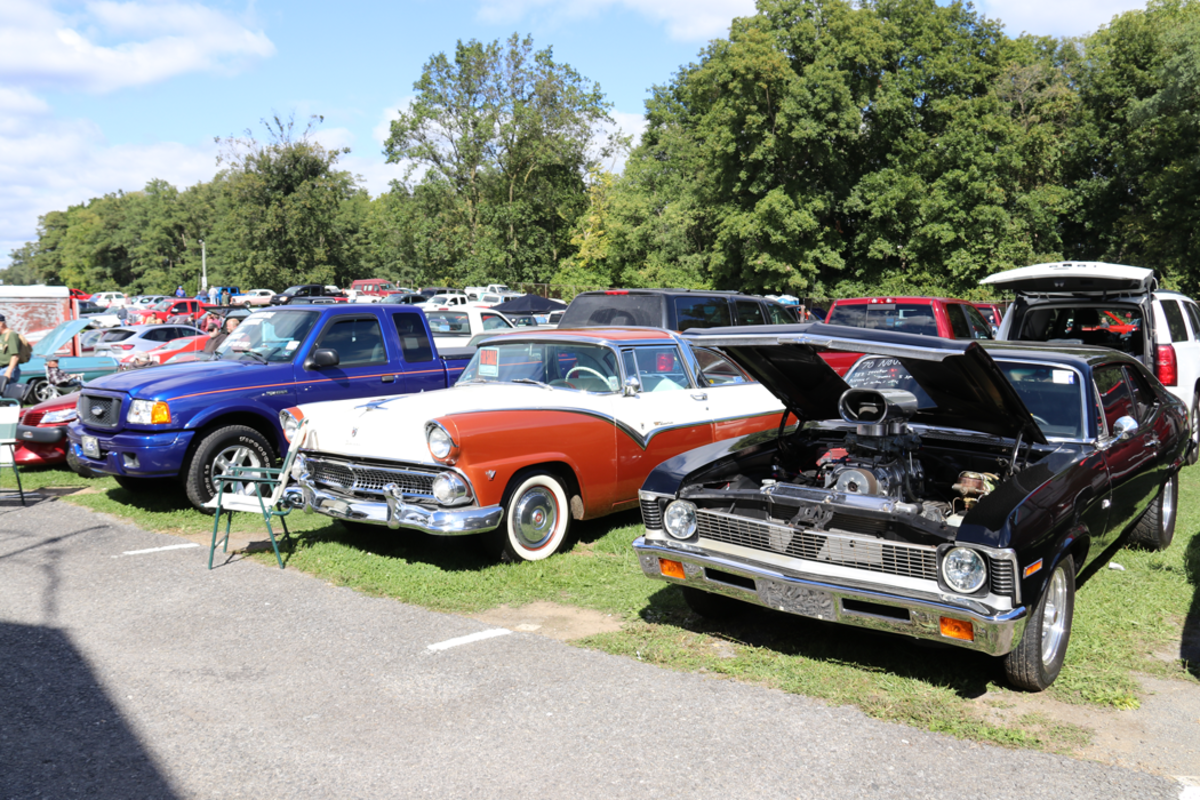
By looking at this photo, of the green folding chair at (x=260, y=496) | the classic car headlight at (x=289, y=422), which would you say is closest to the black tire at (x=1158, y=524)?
the green folding chair at (x=260, y=496)

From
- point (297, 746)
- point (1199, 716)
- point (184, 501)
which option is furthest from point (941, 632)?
point (184, 501)

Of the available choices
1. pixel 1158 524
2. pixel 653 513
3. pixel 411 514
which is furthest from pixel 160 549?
pixel 1158 524

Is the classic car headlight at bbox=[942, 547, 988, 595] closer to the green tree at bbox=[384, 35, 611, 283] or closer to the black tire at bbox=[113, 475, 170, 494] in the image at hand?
the black tire at bbox=[113, 475, 170, 494]

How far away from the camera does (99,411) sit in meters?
8.21

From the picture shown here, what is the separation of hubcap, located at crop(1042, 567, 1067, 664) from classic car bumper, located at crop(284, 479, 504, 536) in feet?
11.3

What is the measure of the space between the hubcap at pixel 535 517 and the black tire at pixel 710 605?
1.62 m

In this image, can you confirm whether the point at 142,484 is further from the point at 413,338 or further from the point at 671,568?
the point at 671,568

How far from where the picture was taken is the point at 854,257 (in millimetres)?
38031

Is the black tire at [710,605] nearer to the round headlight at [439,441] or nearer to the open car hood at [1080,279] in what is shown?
the round headlight at [439,441]

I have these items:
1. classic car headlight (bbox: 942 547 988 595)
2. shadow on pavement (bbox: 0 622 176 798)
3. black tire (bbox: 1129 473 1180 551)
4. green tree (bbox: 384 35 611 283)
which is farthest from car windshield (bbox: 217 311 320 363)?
green tree (bbox: 384 35 611 283)

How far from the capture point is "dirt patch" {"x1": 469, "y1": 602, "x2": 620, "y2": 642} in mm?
5348

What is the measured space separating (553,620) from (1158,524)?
4.77 m

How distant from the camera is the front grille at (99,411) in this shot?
26.5ft

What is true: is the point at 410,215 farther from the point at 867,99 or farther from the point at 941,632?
the point at 941,632
